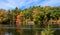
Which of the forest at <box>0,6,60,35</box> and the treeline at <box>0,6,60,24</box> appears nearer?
the forest at <box>0,6,60,35</box>

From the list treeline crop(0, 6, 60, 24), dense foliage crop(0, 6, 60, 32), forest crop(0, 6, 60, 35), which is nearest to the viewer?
forest crop(0, 6, 60, 35)

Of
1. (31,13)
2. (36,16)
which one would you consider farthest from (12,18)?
(36,16)

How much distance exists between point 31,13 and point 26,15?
2.42 m

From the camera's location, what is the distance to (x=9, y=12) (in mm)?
91562

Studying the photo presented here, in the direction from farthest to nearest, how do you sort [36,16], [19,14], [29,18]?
1. [19,14]
2. [29,18]
3. [36,16]

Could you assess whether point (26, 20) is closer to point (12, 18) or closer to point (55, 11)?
point (12, 18)

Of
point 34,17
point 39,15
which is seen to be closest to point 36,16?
point 34,17

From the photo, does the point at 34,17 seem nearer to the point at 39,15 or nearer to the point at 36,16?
the point at 36,16

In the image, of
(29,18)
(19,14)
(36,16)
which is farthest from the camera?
(19,14)

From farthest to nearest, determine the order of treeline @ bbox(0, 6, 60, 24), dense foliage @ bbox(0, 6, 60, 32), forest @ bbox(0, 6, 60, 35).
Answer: treeline @ bbox(0, 6, 60, 24) → dense foliage @ bbox(0, 6, 60, 32) → forest @ bbox(0, 6, 60, 35)

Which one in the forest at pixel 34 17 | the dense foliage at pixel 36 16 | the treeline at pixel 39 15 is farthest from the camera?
the treeline at pixel 39 15

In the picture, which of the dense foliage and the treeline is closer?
the dense foliage

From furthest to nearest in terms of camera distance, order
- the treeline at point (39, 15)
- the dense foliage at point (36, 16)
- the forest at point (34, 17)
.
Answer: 1. the treeline at point (39, 15)
2. the dense foliage at point (36, 16)
3. the forest at point (34, 17)

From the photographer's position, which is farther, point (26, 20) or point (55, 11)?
point (26, 20)
